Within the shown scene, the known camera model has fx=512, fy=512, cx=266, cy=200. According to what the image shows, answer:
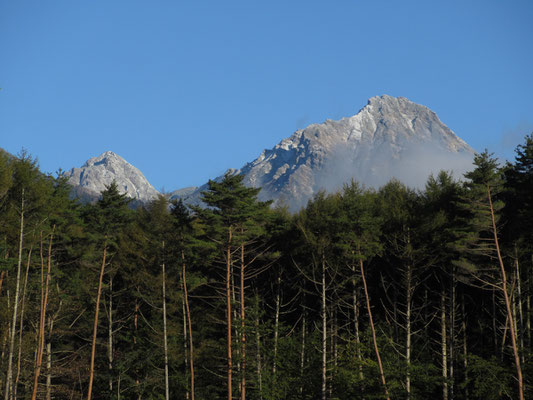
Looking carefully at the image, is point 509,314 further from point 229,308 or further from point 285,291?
point 285,291

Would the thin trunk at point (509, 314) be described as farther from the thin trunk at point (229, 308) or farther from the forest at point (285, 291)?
the thin trunk at point (229, 308)

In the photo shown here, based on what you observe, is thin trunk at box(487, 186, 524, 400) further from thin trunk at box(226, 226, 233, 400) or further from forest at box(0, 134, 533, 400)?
thin trunk at box(226, 226, 233, 400)

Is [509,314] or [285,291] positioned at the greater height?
[285,291]

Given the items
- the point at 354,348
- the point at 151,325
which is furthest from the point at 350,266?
the point at 151,325

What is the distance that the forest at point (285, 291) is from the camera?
2420 cm

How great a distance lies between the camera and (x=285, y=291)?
3678 centimetres

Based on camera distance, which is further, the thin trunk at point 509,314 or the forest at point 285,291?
the forest at point 285,291

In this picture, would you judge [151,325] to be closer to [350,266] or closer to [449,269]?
[350,266]

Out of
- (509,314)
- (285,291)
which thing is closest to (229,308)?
(509,314)

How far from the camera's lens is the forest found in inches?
953

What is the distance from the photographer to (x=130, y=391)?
105ft

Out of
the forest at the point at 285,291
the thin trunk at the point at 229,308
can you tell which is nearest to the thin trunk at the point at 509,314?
the forest at the point at 285,291

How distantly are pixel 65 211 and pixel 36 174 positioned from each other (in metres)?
7.52

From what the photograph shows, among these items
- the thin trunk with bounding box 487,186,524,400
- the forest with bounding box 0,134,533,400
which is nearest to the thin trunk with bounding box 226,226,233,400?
the forest with bounding box 0,134,533,400
